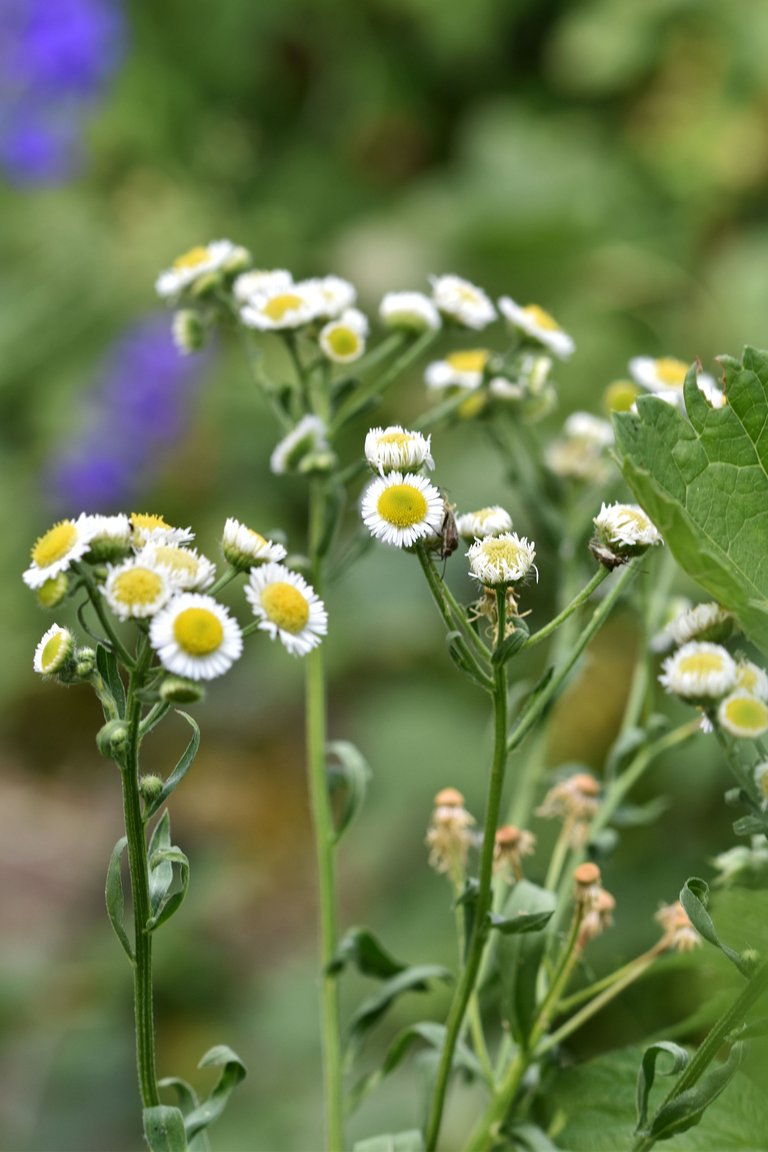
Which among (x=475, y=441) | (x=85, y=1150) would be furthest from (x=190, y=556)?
(x=475, y=441)

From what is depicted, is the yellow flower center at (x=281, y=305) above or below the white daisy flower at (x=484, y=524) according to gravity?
above

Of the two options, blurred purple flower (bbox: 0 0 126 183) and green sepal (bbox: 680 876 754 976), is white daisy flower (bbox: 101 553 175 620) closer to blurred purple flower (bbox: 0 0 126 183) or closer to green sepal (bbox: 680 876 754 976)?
green sepal (bbox: 680 876 754 976)

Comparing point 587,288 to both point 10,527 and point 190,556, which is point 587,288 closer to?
point 10,527

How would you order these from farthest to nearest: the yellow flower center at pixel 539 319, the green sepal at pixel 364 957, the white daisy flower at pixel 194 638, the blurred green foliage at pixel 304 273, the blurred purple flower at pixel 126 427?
the blurred purple flower at pixel 126 427 < the blurred green foliage at pixel 304 273 < the yellow flower center at pixel 539 319 < the green sepal at pixel 364 957 < the white daisy flower at pixel 194 638

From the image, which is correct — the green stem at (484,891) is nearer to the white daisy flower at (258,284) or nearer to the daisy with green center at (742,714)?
the daisy with green center at (742,714)

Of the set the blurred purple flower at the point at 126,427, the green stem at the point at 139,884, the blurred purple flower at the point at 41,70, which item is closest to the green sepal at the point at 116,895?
the green stem at the point at 139,884

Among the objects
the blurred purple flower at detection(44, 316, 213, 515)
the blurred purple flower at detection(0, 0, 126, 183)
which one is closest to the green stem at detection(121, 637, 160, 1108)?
the blurred purple flower at detection(44, 316, 213, 515)

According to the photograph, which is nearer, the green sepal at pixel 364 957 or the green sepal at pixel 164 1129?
the green sepal at pixel 164 1129
